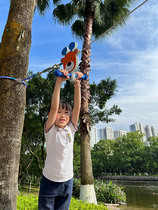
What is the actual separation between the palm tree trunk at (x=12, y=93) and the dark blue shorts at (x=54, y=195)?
36 cm

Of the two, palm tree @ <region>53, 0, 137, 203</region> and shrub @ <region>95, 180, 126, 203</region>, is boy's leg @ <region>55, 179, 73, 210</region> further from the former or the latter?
shrub @ <region>95, 180, 126, 203</region>

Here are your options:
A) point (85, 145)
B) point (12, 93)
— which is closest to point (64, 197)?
point (12, 93)

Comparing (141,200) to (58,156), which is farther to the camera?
(141,200)

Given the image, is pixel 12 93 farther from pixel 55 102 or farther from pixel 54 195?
pixel 54 195

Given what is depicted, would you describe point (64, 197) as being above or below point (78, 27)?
below

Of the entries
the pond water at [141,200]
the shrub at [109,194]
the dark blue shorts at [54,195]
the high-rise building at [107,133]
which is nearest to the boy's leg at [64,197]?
the dark blue shorts at [54,195]

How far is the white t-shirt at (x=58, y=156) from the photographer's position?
1698 millimetres

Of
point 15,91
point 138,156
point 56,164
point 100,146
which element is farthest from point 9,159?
point 100,146

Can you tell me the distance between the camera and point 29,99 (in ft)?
39.2

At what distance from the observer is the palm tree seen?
6.37 metres

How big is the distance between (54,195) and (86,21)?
847 centimetres

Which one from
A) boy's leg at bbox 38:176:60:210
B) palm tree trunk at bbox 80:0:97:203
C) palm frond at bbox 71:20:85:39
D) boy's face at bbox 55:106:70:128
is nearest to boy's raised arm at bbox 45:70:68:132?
boy's face at bbox 55:106:70:128

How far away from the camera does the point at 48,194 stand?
66.6 inches

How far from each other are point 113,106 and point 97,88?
1.63 meters
